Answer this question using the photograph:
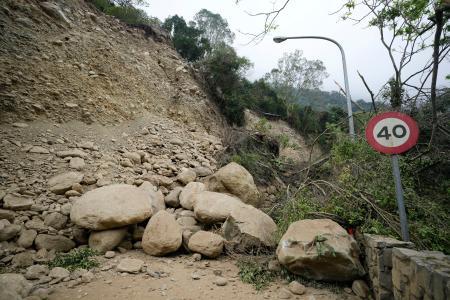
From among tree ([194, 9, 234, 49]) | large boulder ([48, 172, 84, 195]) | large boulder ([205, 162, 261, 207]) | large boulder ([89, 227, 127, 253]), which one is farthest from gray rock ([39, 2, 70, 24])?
tree ([194, 9, 234, 49])

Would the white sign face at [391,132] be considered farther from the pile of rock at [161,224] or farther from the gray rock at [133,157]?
the gray rock at [133,157]

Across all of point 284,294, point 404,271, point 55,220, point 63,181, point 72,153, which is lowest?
point 284,294

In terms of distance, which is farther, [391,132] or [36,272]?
[36,272]

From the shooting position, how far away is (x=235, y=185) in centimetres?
587

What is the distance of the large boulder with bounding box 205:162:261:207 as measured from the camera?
586cm

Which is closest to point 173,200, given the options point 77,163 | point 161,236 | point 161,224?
point 161,224

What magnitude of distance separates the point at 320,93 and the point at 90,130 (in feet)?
83.3

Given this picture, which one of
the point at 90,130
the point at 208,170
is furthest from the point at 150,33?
the point at 208,170

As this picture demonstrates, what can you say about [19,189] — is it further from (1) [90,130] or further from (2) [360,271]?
(2) [360,271]

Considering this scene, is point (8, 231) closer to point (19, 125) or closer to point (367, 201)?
point (19, 125)

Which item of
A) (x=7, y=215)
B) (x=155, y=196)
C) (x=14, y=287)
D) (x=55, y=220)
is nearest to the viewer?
(x=14, y=287)

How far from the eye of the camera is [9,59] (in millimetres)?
6820

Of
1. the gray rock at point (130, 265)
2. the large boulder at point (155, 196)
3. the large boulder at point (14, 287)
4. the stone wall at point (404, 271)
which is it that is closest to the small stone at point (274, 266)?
the stone wall at point (404, 271)

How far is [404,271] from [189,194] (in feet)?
12.7
